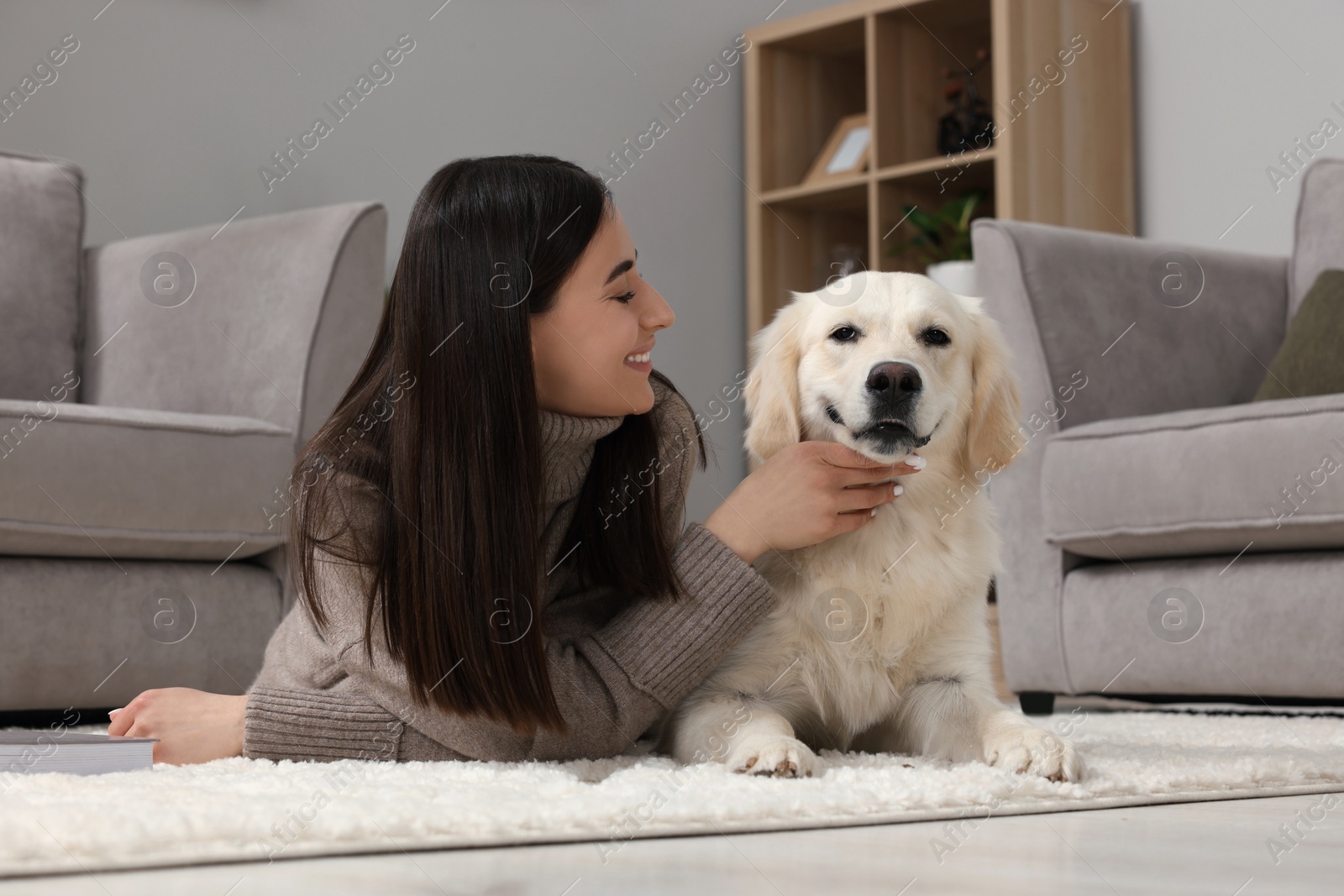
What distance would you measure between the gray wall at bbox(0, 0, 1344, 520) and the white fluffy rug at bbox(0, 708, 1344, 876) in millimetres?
2600

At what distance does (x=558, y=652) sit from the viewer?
4.56 ft

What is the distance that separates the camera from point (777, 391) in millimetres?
1628

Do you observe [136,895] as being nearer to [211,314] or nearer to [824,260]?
[211,314]

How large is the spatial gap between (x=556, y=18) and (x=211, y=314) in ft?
7.70

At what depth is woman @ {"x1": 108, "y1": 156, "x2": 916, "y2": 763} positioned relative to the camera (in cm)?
132

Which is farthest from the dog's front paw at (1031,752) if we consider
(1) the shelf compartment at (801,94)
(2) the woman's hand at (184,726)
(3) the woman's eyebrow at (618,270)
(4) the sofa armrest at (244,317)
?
(1) the shelf compartment at (801,94)

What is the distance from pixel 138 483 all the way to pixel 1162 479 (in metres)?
1.69

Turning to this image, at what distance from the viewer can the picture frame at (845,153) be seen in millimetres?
4711

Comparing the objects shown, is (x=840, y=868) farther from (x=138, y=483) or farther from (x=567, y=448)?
(x=138, y=483)

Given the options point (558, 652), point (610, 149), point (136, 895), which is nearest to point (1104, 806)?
Answer: point (558, 652)

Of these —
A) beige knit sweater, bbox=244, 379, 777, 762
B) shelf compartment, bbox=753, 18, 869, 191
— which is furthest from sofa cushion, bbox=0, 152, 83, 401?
shelf compartment, bbox=753, 18, 869, 191

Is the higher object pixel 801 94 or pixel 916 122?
pixel 801 94

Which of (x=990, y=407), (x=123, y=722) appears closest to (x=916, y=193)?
(x=990, y=407)

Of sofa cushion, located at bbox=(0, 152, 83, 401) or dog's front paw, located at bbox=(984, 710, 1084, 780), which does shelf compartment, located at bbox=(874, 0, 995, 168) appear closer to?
sofa cushion, located at bbox=(0, 152, 83, 401)
